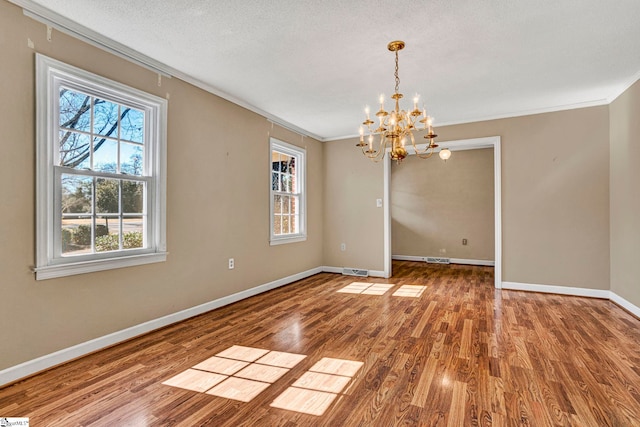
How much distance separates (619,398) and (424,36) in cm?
278

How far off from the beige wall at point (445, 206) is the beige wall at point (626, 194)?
9.65ft

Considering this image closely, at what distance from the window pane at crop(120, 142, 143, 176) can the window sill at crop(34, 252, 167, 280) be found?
30.7 inches

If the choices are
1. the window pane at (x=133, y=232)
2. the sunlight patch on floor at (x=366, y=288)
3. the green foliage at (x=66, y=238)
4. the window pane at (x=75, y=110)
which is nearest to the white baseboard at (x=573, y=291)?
Result: the sunlight patch on floor at (x=366, y=288)

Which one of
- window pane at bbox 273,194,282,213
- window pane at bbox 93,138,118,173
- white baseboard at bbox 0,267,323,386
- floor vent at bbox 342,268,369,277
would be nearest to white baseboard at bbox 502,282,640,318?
floor vent at bbox 342,268,369,277

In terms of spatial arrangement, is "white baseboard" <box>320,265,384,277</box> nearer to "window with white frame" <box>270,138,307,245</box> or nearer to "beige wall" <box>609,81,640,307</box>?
"window with white frame" <box>270,138,307,245</box>

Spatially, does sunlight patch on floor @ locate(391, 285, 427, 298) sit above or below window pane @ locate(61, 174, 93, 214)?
below

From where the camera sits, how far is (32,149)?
2240 millimetres

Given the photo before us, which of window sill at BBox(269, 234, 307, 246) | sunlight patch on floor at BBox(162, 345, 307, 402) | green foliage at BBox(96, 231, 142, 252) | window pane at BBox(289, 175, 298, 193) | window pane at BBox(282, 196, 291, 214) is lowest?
sunlight patch on floor at BBox(162, 345, 307, 402)

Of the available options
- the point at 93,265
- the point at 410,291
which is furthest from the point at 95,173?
the point at 410,291

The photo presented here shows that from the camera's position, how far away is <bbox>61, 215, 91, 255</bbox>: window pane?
246 cm

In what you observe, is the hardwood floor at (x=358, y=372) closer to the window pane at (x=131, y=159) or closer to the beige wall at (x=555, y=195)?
the beige wall at (x=555, y=195)

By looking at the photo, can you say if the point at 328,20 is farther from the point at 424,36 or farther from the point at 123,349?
the point at 123,349

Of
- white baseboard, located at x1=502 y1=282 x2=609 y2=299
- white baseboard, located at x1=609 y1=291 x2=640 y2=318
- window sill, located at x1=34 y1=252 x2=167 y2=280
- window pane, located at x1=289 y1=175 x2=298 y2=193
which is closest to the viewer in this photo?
window sill, located at x1=34 y1=252 x2=167 y2=280

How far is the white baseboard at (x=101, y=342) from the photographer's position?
2.15 metres
